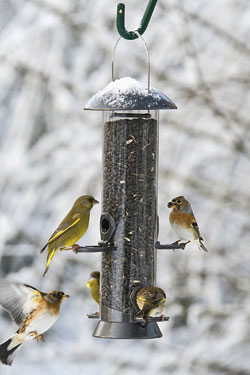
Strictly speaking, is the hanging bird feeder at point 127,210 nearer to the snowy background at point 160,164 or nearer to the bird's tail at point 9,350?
the bird's tail at point 9,350

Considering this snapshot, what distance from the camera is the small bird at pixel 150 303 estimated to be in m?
3.83

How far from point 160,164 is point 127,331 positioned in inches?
158

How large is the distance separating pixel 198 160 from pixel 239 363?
1822 millimetres

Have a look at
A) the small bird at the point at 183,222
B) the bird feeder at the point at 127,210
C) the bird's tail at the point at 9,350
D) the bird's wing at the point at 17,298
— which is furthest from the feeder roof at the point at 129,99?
the bird's tail at the point at 9,350

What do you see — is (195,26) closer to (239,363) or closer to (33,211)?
(33,211)

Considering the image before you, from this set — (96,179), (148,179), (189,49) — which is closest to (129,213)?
(148,179)

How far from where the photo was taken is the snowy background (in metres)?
7.82

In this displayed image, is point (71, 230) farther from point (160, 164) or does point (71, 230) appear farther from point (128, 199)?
point (160, 164)

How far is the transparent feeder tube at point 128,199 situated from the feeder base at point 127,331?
3.9 inches

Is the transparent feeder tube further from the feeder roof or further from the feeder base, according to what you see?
the feeder roof

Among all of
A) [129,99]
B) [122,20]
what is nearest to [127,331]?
[129,99]

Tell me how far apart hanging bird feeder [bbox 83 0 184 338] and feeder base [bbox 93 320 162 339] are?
34mm

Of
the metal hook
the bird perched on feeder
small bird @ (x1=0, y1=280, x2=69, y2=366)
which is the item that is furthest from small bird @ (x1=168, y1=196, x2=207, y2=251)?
the metal hook

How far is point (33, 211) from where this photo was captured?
312 inches
